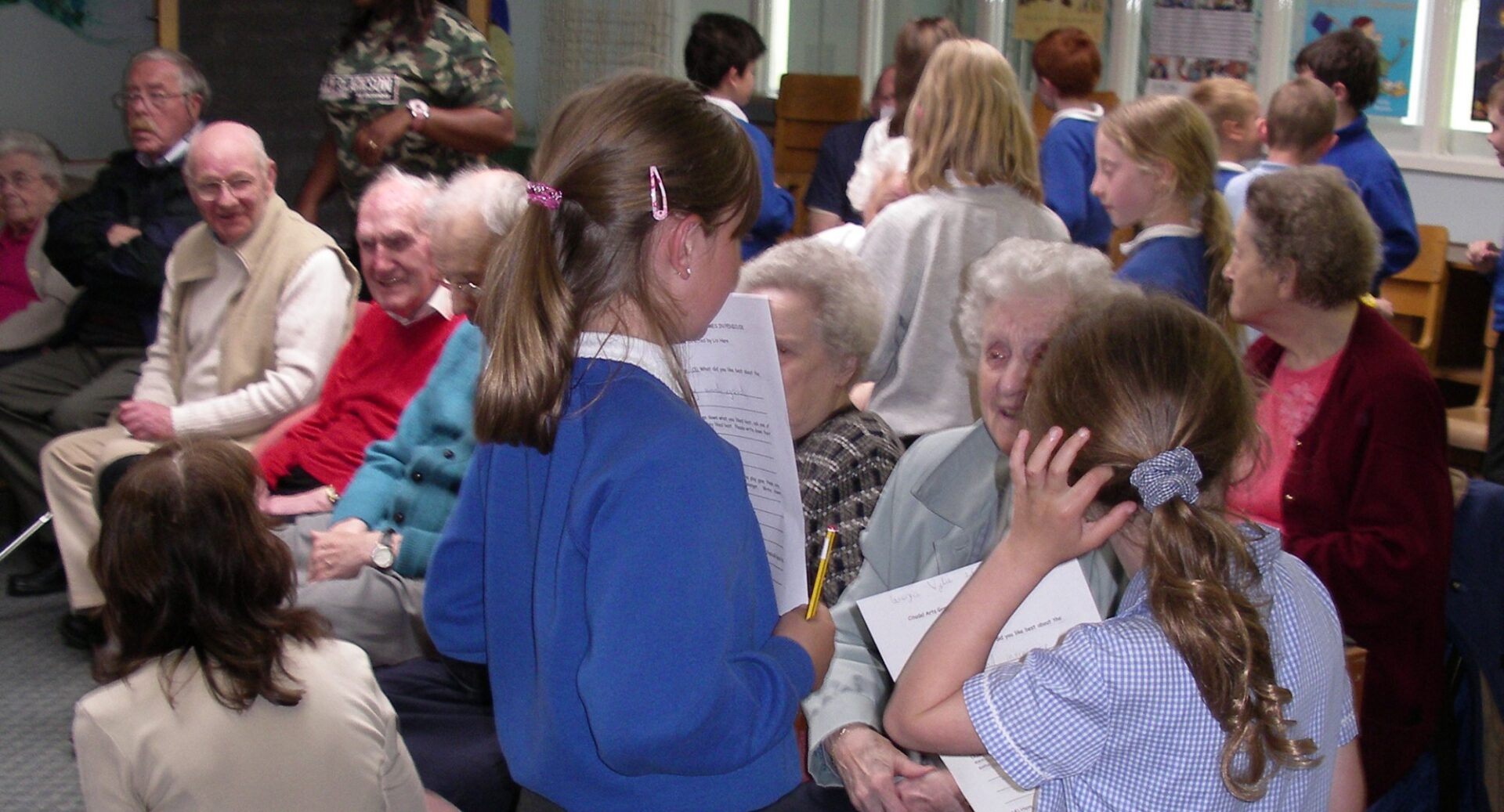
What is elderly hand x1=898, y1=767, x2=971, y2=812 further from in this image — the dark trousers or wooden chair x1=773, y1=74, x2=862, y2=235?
wooden chair x1=773, y1=74, x2=862, y2=235

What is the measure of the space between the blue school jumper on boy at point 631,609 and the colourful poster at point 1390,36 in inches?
228

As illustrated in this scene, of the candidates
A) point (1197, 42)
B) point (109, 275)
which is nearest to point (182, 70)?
point (109, 275)

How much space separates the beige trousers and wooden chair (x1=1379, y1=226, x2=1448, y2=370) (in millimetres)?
4469

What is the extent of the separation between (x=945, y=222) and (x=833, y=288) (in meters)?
0.78

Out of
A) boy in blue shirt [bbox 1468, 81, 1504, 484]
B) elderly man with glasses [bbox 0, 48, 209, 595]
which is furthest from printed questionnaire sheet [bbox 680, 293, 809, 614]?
elderly man with glasses [bbox 0, 48, 209, 595]

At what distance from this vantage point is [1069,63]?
4172mm

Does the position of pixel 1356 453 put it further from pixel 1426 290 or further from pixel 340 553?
pixel 1426 290

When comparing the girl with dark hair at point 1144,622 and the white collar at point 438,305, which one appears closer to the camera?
the girl with dark hair at point 1144,622

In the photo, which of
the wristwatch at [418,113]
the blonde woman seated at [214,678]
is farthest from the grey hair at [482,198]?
the wristwatch at [418,113]

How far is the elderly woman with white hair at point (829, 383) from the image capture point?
2.13m

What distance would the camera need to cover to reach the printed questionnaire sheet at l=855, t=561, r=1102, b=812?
1455 mm

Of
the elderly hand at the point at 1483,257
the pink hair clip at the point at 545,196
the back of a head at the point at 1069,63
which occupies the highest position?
the back of a head at the point at 1069,63

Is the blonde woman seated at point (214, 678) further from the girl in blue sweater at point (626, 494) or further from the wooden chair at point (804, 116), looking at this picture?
the wooden chair at point (804, 116)

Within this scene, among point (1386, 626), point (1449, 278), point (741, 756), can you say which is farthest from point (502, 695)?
point (1449, 278)
